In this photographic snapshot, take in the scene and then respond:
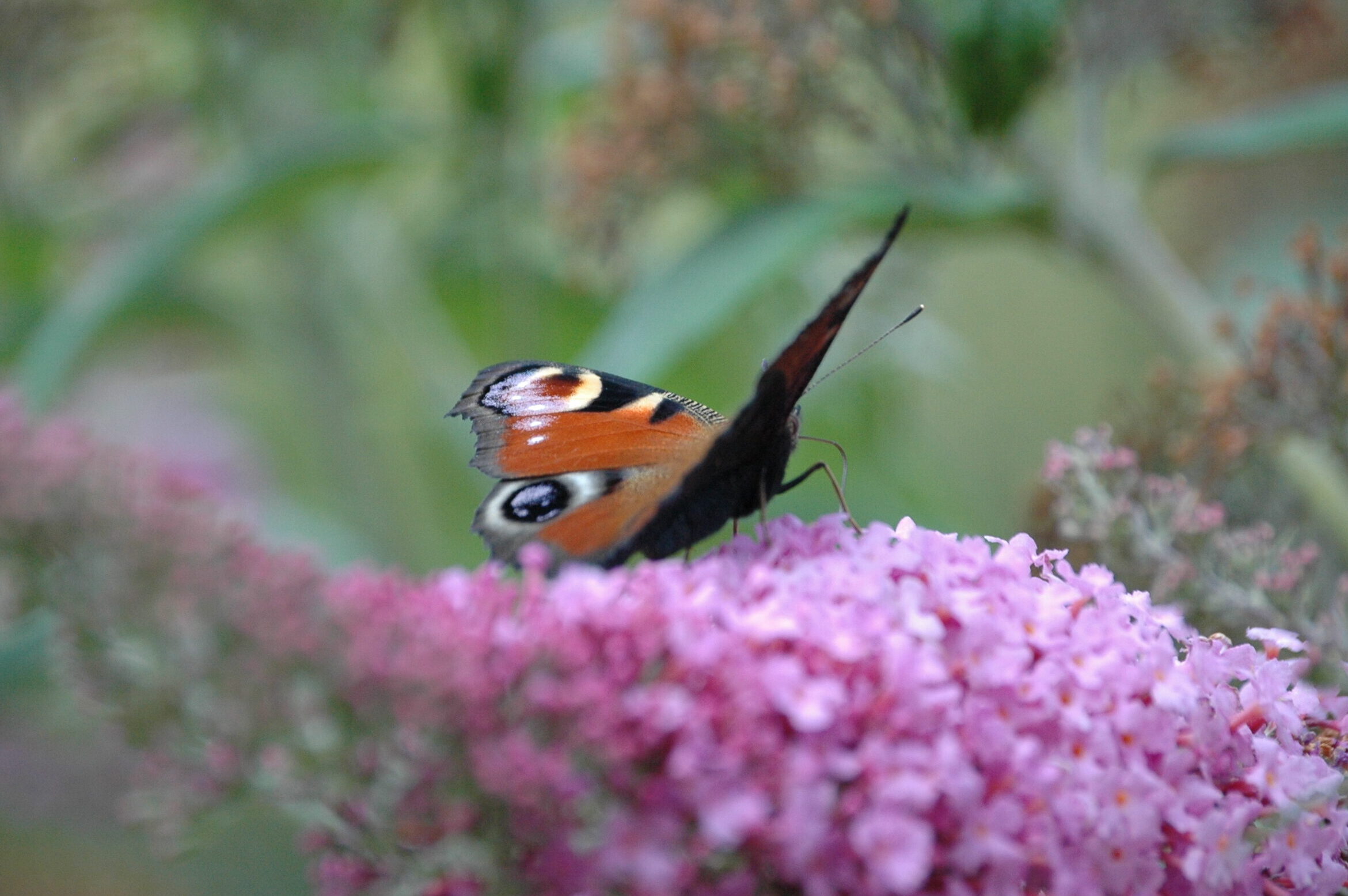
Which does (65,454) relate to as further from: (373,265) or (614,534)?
(373,265)

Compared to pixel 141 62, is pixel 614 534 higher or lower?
lower

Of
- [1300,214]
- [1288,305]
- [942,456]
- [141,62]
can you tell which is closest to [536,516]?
[1288,305]

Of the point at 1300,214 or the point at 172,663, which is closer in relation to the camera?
the point at 172,663

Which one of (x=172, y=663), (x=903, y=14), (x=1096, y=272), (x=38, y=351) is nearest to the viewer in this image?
(x=172, y=663)

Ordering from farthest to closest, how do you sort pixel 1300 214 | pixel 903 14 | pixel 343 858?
pixel 1300 214, pixel 903 14, pixel 343 858

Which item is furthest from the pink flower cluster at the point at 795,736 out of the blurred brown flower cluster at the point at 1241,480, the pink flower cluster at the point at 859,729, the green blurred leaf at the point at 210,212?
the green blurred leaf at the point at 210,212

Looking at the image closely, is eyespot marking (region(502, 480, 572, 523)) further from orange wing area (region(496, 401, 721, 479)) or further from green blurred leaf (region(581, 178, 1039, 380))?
green blurred leaf (region(581, 178, 1039, 380))

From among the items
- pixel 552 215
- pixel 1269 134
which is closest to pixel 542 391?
pixel 552 215

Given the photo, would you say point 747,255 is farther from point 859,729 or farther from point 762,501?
point 859,729
